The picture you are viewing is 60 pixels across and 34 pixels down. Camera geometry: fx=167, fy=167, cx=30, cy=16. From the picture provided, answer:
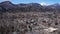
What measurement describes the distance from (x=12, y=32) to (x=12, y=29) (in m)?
2.22

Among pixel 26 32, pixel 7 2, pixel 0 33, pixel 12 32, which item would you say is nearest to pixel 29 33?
Result: pixel 26 32

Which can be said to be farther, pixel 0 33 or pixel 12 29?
pixel 12 29

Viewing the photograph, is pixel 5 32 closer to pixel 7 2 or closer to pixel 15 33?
pixel 15 33

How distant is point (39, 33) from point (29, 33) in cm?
191

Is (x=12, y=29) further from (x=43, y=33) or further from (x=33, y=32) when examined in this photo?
(x=43, y=33)

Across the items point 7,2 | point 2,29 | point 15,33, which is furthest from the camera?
point 7,2

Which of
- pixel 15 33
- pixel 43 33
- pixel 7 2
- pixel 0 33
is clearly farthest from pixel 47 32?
pixel 7 2

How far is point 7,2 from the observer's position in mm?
141125

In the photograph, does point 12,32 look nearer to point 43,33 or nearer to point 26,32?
point 26,32

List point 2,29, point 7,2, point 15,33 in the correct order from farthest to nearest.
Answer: point 7,2 < point 2,29 < point 15,33

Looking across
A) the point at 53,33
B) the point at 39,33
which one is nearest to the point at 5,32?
the point at 39,33

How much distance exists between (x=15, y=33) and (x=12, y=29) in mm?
3184

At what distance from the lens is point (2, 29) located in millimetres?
33688

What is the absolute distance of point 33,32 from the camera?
32.3 metres
